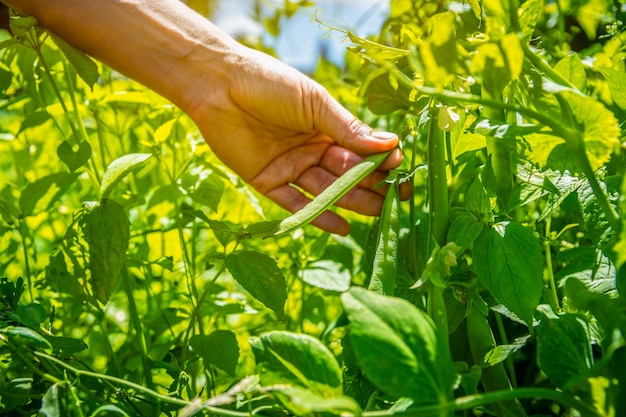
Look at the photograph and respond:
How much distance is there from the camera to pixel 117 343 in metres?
1.02

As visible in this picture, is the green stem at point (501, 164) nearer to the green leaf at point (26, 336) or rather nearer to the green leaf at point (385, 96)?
the green leaf at point (385, 96)

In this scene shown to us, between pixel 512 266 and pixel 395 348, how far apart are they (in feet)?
0.64

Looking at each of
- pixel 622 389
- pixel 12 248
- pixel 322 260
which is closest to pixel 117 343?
pixel 12 248

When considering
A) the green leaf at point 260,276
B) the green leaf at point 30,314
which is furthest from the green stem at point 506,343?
the green leaf at point 30,314

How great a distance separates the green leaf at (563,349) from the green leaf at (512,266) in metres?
0.06

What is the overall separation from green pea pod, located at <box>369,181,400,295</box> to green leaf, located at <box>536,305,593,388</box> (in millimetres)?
145

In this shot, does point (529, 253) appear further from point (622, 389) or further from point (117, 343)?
point (117, 343)

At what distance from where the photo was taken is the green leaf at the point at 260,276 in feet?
2.19

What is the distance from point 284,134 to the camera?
1.01m

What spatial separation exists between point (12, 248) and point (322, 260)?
490mm

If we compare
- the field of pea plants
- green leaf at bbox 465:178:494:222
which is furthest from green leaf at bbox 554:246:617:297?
green leaf at bbox 465:178:494:222

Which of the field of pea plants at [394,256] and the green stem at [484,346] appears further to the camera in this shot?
the green stem at [484,346]

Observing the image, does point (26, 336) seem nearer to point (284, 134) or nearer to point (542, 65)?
point (542, 65)

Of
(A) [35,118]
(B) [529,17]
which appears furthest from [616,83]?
(A) [35,118]
